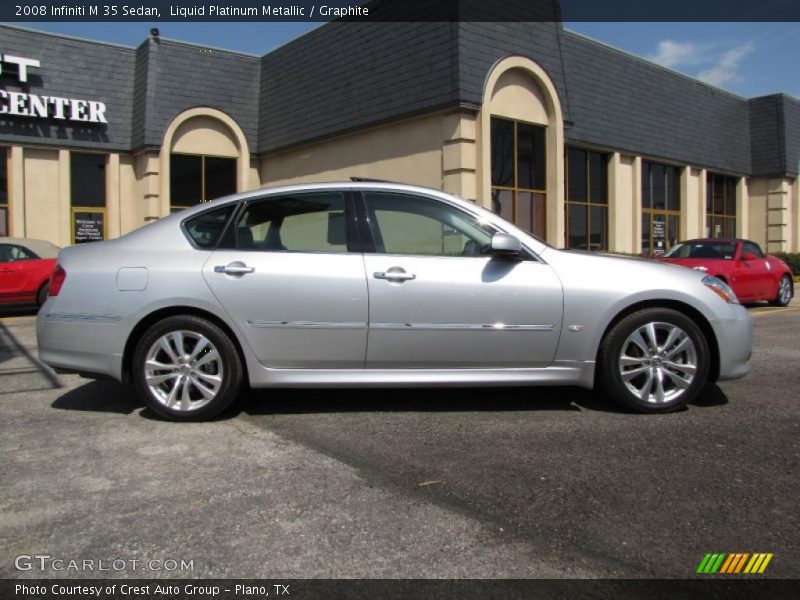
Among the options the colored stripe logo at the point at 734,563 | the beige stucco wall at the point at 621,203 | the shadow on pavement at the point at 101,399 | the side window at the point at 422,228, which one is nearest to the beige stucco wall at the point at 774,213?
the beige stucco wall at the point at 621,203

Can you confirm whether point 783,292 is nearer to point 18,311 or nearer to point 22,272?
point 22,272

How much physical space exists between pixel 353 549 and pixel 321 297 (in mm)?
2055

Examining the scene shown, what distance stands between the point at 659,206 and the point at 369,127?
1014 cm

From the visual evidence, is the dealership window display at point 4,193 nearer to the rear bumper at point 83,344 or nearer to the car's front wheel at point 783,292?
the rear bumper at point 83,344

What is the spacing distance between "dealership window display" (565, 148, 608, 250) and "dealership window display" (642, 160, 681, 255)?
6.46 feet

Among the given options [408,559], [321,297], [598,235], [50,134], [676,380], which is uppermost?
[50,134]

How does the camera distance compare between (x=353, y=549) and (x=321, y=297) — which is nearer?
(x=353, y=549)

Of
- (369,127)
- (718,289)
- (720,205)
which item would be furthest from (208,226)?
(720,205)

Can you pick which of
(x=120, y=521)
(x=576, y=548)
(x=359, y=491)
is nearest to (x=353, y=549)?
(x=359, y=491)

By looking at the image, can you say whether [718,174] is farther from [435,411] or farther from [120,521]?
[120,521]

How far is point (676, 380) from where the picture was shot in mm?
4477

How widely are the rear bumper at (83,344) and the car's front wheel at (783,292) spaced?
1212 cm

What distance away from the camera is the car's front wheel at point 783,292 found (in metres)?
12.6

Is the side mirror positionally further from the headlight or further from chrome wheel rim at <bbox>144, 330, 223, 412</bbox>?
chrome wheel rim at <bbox>144, 330, 223, 412</bbox>
